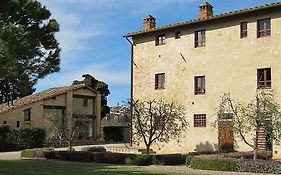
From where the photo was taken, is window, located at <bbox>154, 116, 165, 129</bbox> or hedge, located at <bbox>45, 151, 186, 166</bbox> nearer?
hedge, located at <bbox>45, 151, 186, 166</bbox>

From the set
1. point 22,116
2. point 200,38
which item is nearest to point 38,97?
point 22,116

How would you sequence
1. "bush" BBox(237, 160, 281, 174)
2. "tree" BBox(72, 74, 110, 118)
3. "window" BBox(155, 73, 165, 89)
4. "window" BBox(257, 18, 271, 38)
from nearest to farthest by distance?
"bush" BBox(237, 160, 281, 174) < "window" BBox(257, 18, 271, 38) < "window" BBox(155, 73, 165, 89) < "tree" BBox(72, 74, 110, 118)

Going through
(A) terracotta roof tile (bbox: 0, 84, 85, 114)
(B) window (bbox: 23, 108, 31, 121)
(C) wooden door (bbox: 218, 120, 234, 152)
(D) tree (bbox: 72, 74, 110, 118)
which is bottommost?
A: (C) wooden door (bbox: 218, 120, 234, 152)

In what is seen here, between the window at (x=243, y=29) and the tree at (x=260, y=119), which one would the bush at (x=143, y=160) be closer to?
the tree at (x=260, y=119)

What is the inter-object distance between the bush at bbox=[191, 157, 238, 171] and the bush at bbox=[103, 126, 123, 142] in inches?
1104

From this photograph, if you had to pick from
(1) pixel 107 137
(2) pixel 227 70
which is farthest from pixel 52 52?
(1) pixel 107 137

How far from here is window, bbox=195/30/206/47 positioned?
3117 centimetres

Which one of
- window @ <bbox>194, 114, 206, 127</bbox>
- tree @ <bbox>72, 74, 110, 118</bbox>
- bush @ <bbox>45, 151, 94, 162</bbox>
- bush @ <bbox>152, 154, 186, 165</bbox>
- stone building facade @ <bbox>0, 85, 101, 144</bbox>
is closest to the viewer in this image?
bush @ <bbox>152, 154, 186, 165</bbox>

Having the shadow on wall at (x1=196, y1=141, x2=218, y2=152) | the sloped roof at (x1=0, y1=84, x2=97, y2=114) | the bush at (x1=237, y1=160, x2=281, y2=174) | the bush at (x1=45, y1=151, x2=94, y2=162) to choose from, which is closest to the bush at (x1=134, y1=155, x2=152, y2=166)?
the bush at (x1=45, y1=151, x2=94, y2=162)

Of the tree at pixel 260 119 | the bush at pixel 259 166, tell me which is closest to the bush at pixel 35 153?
the tree at pixel 260 119

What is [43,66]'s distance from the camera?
63.1 feet

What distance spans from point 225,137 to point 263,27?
7.36 meters

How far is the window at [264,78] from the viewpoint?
2761 centimetres

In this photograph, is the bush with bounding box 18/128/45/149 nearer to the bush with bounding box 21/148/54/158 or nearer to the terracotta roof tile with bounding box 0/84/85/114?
Answer: the terracotta roof tile with bounding box 0/84/85/114
